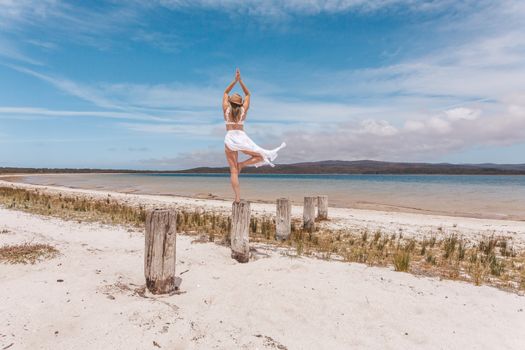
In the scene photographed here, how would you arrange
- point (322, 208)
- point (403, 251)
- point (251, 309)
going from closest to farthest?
1. point (251, 309)
2. point (403, 251)
3. point (322, 208)

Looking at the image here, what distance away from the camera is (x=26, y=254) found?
20.2ft

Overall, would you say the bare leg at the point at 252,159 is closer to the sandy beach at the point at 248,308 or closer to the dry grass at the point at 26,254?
the sandy beach at the point at 248,308

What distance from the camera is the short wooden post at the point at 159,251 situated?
4.94m

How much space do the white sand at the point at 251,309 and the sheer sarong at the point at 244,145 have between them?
→ 2025 mm

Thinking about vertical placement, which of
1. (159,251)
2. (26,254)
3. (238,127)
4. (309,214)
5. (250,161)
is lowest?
(26,254)

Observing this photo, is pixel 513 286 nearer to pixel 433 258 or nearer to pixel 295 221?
pixel 433 258

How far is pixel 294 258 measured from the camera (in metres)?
7.00

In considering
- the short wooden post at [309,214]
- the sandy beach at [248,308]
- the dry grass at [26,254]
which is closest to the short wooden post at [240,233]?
the sandy beach at [248,308]

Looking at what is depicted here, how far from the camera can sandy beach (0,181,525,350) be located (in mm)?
3854

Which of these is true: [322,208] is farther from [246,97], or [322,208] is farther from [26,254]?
[26,254]

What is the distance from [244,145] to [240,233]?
66.9 inches

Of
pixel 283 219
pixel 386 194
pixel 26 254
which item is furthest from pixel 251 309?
pixel 386 194

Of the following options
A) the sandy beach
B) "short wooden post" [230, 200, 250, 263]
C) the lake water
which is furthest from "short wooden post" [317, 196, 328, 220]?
the lake water

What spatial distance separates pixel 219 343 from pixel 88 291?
2.17 m
